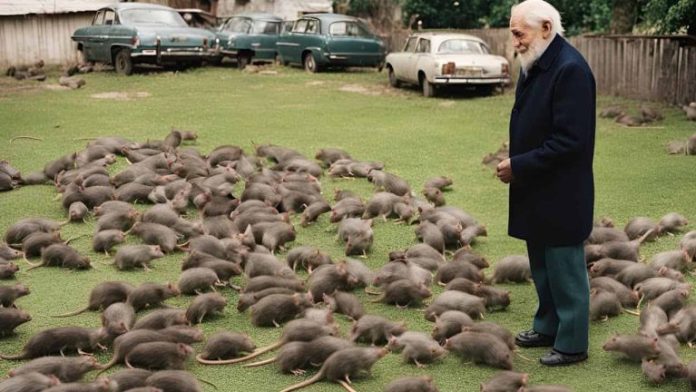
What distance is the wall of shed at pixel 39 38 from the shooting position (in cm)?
2956

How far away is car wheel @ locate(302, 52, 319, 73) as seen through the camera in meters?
28.2

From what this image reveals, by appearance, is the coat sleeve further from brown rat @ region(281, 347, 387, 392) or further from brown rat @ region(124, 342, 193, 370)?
brown rat @ region(124, 342, 193, 370)

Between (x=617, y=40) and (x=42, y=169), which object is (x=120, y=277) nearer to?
(x=42, y=169)

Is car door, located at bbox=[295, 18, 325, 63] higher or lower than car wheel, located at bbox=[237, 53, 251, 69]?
higher

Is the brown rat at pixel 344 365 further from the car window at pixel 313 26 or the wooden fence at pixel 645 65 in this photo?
the car window at pixel 313 26

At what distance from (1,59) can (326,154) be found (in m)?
20.1

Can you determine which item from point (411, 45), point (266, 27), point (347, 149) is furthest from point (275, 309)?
point (266, 27)

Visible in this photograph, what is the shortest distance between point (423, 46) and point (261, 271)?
15686 mm

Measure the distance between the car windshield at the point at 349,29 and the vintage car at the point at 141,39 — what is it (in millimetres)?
3544

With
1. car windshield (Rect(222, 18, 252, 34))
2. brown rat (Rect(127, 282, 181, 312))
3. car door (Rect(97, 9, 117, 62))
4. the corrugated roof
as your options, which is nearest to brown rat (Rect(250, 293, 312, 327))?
brown rat (Rect(127, 282, 181, 312))

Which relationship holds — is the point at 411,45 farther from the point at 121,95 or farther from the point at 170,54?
the point at 121,95

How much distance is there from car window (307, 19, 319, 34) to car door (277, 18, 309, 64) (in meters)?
0.19

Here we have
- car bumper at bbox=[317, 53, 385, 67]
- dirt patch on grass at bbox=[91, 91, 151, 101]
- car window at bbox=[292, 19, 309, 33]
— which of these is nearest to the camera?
dirt patch on grass at bbox=[91, 91, 151, 101]

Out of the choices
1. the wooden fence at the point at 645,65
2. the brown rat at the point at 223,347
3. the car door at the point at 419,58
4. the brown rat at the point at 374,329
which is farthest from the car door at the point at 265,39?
the brown rat at the point at 223,347
